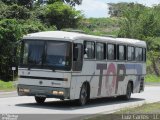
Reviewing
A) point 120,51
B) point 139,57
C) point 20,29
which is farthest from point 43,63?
point 20,29

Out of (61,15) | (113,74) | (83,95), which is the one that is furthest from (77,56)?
(61,15)

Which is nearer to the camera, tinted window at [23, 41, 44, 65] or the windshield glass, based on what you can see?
the windshield glass

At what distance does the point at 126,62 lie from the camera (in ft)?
95.9


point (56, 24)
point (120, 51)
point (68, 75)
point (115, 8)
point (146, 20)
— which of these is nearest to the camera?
point (68, 75)

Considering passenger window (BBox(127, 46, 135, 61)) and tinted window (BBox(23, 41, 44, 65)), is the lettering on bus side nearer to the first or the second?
passenger window (BBox(127, 46, 135, 61))

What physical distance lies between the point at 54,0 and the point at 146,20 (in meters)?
16.4

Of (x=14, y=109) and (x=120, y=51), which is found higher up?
(x=120, y=51)

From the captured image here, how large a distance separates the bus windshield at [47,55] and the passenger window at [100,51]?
9.67 ft

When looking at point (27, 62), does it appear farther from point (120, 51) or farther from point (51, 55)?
point (120, 51)

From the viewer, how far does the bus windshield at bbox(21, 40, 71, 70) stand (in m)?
22.8

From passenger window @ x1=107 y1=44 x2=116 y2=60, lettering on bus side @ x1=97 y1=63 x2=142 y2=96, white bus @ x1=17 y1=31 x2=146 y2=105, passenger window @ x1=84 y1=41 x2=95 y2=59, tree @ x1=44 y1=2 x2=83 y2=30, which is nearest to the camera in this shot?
white bus @ x1=17 y1=31 x2=146 y2=105

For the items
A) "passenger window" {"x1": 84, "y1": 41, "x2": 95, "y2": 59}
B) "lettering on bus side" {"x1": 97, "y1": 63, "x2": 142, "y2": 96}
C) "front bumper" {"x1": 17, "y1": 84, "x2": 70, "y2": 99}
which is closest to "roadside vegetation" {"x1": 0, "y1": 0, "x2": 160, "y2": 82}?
"lettering on bus side" {"x1": 97, "y1": 63, "x2": 142, "y2": 96}

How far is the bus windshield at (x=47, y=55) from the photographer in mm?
22781

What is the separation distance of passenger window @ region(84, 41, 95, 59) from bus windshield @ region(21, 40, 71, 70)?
1.62 meters
